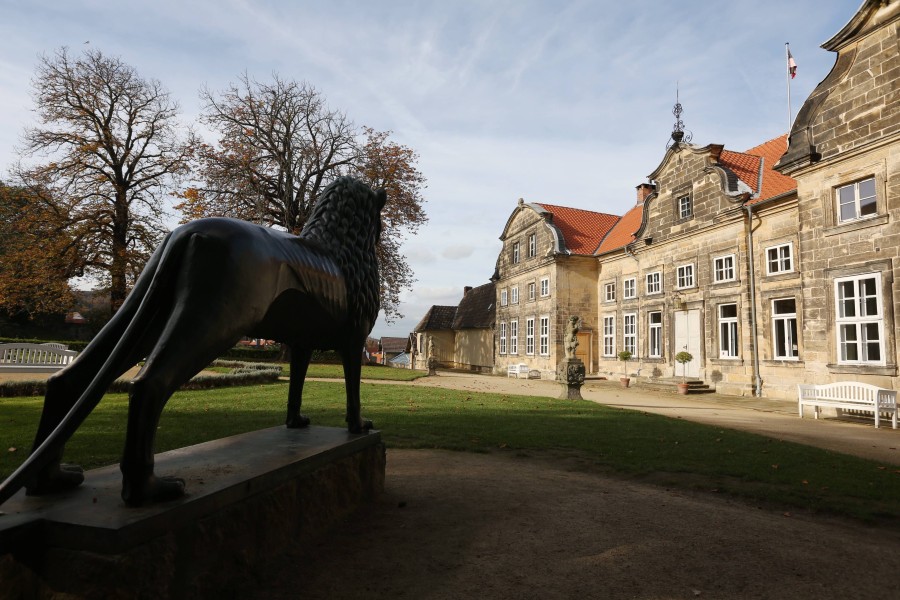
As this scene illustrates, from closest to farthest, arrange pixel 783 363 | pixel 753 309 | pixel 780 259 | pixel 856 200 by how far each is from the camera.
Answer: pixel 856 200
pixel 783 363
pixel 780 259
pixel 753 309

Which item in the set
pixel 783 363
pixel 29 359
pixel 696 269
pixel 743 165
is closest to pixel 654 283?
pixel 696 269

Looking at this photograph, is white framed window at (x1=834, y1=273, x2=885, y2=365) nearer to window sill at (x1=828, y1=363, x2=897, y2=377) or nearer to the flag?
window sill at (x1=828, y1=363, x2=897, y2=377)

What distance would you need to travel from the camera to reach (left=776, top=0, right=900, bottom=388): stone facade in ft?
38.8

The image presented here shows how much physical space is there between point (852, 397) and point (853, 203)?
4847 millimetres

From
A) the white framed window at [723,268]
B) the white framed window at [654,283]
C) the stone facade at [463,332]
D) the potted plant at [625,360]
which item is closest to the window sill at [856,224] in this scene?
the white framed window at [723,268]

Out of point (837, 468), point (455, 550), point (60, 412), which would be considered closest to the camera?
point (60, 412)

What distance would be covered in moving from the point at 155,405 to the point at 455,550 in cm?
197

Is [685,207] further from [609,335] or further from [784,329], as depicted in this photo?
[609,335]

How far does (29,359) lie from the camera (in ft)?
49.2

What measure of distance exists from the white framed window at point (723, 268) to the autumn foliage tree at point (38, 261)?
25309 mm

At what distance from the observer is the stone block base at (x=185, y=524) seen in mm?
1820

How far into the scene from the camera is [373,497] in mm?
3975

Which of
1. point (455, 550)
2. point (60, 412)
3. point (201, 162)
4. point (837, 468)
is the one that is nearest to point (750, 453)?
point (837, 468)

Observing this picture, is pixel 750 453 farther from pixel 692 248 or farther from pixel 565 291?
pixel 565 291
